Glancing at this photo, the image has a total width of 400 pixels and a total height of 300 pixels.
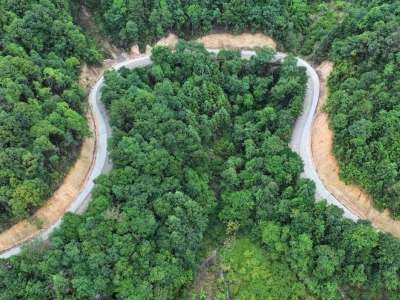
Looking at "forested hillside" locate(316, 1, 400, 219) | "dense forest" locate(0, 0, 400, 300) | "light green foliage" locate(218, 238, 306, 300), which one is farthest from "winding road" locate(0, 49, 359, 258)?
"light green foliage" locate(218, 238, 306, 300)

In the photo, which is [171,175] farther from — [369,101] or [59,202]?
[369,101]

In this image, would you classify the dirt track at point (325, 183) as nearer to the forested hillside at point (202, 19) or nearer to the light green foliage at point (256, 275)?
the forested hillside at point (202, 19)

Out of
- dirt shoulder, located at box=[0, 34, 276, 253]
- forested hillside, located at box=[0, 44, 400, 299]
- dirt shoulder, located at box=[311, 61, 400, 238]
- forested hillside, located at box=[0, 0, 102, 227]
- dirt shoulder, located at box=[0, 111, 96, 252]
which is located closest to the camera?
forested hillside, located at box=[0, 44, 400, 299]

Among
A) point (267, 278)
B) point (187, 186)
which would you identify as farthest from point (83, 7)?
point (267, 278)

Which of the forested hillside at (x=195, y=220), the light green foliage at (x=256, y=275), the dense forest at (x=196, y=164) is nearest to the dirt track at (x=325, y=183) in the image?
the dense forest at (x=196, y=164)

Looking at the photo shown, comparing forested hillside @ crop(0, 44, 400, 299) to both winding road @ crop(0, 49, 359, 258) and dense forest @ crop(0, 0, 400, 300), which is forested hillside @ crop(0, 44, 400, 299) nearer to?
dense forest @ crop(0, 0, 400, 300)

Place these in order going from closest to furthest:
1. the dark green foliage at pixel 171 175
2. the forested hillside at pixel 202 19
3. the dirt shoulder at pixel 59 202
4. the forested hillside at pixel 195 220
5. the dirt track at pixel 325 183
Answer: the dark green foliage at pixel 171 175 → the forested hillside at pixel 195 220 → the dirt shoulder at pixel 59 202 → the dirt track at pixel 325 183 → the forested hillside at pixel 202 19
